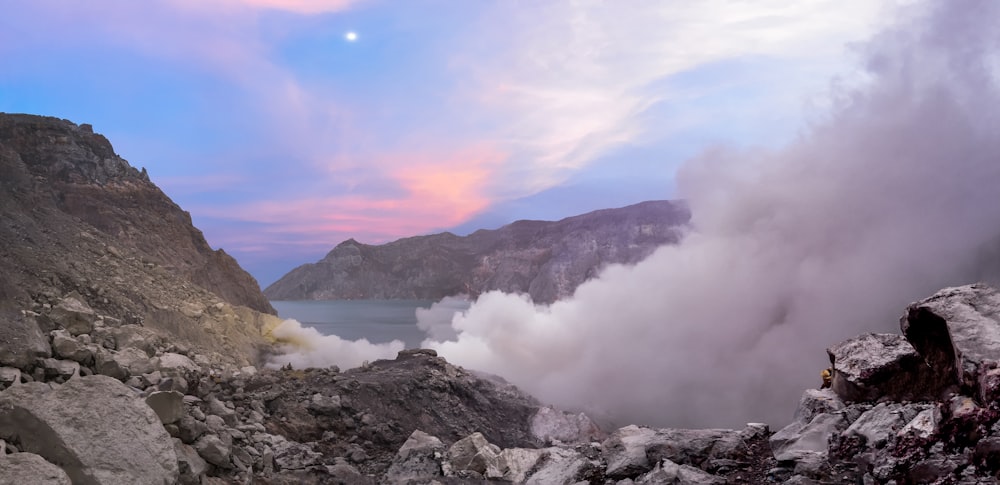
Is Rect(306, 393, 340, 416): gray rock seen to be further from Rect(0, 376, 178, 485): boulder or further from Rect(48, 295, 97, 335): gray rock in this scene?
Rect(0, 376, 178, 485): boulder

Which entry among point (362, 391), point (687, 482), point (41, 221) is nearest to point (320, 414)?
point (362, 391)

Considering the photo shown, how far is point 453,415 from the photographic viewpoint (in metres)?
23.3

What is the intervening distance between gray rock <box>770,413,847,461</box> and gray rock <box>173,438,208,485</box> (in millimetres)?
9485

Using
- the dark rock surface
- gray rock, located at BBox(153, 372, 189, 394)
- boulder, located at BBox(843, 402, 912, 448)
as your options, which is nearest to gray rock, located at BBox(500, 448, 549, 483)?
boulder, located at BBox(843, 402, 912, 448)

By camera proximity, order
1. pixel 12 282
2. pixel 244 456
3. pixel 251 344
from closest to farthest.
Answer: pixel 244 456, pixel 12 282, pixel 251 344

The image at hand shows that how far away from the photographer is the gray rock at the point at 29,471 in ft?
A: 24.2

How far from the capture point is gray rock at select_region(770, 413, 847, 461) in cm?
897

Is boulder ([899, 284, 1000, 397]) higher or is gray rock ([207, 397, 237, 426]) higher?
boulder ([899, 284, 1000, 397])

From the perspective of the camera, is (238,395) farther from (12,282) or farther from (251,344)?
(251,344)

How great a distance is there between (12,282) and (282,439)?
1220 cm

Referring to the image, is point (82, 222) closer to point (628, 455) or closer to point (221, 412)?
point (221, 412)

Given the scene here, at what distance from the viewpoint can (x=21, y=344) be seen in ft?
34.2

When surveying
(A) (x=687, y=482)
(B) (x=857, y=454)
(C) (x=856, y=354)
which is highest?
(C) (x=856, y=354)

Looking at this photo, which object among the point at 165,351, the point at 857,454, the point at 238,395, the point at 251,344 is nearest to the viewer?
the point at 857,454
